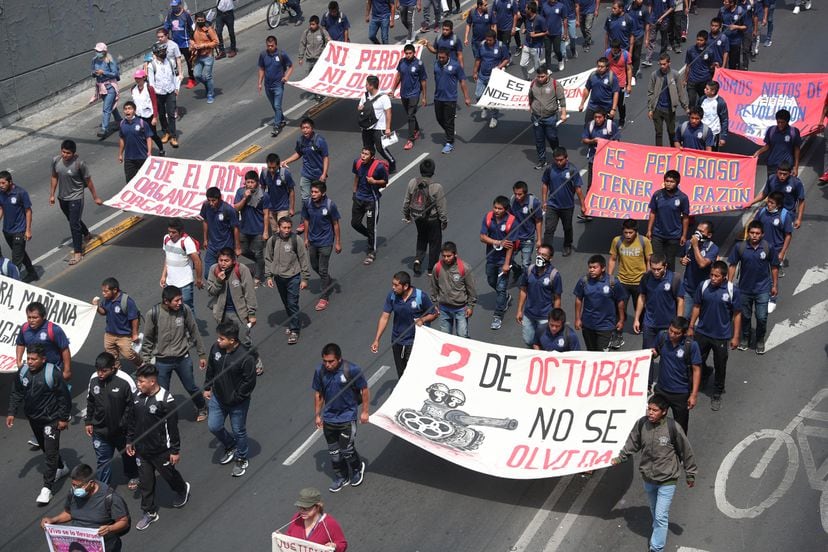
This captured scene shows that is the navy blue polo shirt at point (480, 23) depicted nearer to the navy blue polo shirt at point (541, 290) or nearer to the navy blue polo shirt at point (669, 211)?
the navy blue polo shirt at point (669, 211)

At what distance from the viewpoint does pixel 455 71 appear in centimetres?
2152

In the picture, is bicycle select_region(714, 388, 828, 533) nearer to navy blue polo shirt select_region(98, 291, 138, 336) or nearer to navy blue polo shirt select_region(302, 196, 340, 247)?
navy blue polo shirt select_region(302, 196, 340, 247)

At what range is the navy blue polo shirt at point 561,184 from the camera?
17188 millimetres

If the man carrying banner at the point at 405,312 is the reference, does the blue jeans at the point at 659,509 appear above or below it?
below

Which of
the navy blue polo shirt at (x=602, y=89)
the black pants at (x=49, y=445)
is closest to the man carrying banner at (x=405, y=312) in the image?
the black pants at (x=49, y=445)

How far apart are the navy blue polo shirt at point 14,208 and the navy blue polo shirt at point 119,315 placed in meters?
3.58

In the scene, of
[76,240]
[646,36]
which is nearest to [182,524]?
[76,240]

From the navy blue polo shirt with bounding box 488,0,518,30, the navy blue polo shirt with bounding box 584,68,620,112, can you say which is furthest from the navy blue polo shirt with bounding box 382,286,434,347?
the navy blue polo shirt with bounding box 488,0,518,30

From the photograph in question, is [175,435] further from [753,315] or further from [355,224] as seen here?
[753,315]

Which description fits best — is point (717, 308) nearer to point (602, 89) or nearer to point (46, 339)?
point (602, 89)

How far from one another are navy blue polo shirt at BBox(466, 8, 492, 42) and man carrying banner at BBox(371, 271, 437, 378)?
11.8 metres

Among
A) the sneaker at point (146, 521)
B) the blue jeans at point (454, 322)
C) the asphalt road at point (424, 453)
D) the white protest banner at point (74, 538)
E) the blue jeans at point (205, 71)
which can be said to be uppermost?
the white protest banner at point (74, 538)

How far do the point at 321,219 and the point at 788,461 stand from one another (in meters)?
7.08

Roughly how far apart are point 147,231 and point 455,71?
6.30 metres
